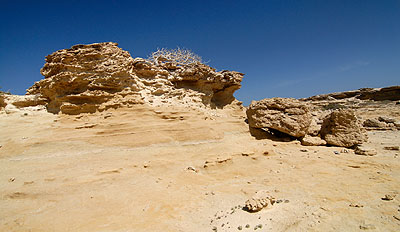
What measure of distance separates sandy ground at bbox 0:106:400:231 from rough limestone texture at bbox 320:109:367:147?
2.67ft

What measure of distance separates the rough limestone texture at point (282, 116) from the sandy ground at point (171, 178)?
63 centimetres

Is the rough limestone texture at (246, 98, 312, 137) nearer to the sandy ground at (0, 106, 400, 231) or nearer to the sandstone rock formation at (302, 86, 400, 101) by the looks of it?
the sandy ground at (0, 106, 400, 231)

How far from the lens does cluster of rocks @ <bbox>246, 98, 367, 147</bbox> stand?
711 cm

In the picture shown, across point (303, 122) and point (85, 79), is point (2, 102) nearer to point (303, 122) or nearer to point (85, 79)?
point (85, 79)

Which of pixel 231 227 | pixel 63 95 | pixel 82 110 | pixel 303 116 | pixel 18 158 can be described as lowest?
A: pixel 231 227

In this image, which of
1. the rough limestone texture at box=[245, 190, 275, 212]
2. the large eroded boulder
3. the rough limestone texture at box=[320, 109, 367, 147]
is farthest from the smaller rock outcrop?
the large eroded boulder

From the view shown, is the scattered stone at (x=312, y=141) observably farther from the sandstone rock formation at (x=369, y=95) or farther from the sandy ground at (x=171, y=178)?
the sandstone rock formation at (x=369, y=95)

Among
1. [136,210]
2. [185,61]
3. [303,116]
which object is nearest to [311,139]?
[303,116]

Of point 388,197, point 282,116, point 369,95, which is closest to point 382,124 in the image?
point 282,116

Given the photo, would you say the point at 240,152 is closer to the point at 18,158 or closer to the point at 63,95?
the point at 18,158

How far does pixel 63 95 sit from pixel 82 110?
1105mm

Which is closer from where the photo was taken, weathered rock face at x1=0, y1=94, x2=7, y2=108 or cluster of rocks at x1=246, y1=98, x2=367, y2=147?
cluster of rocks at x1=246, y1=98, x2=367, y2=147

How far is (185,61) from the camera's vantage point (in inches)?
472

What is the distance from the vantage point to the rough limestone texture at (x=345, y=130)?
22.9ft
